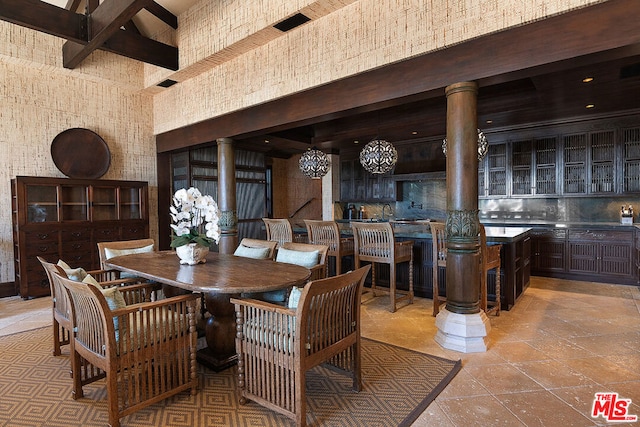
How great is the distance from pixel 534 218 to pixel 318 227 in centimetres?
413

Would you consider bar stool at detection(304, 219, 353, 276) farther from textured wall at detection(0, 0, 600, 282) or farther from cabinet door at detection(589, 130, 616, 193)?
cabinet door at detection(589, 130, 616, 193)

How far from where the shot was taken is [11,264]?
4.89 meters

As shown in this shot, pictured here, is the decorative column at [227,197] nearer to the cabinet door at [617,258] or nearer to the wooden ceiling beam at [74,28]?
the wooden ceiling beam at [74,28]

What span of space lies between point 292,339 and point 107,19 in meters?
4.20

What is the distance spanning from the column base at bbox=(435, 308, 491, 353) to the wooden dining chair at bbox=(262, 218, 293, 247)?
7.80 feet

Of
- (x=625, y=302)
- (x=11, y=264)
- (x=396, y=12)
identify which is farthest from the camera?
(x=11, y=264)

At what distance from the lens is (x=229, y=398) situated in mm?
2168

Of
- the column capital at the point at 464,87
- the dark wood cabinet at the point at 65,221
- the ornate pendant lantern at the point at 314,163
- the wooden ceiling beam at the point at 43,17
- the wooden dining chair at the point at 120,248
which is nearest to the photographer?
the column capital at the point at 464,87

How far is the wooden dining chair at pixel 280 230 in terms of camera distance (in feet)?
15.3

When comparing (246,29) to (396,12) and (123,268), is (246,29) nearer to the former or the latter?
(396,12)

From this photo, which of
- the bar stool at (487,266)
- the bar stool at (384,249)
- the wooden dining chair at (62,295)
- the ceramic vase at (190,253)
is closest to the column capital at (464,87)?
the bar stool at (487,266)

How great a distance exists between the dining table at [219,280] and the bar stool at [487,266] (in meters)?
1.75

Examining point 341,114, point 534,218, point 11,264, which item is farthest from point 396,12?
point 11,264

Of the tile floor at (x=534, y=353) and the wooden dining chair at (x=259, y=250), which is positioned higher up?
the wooden dining chair at (x=259, y=250)
